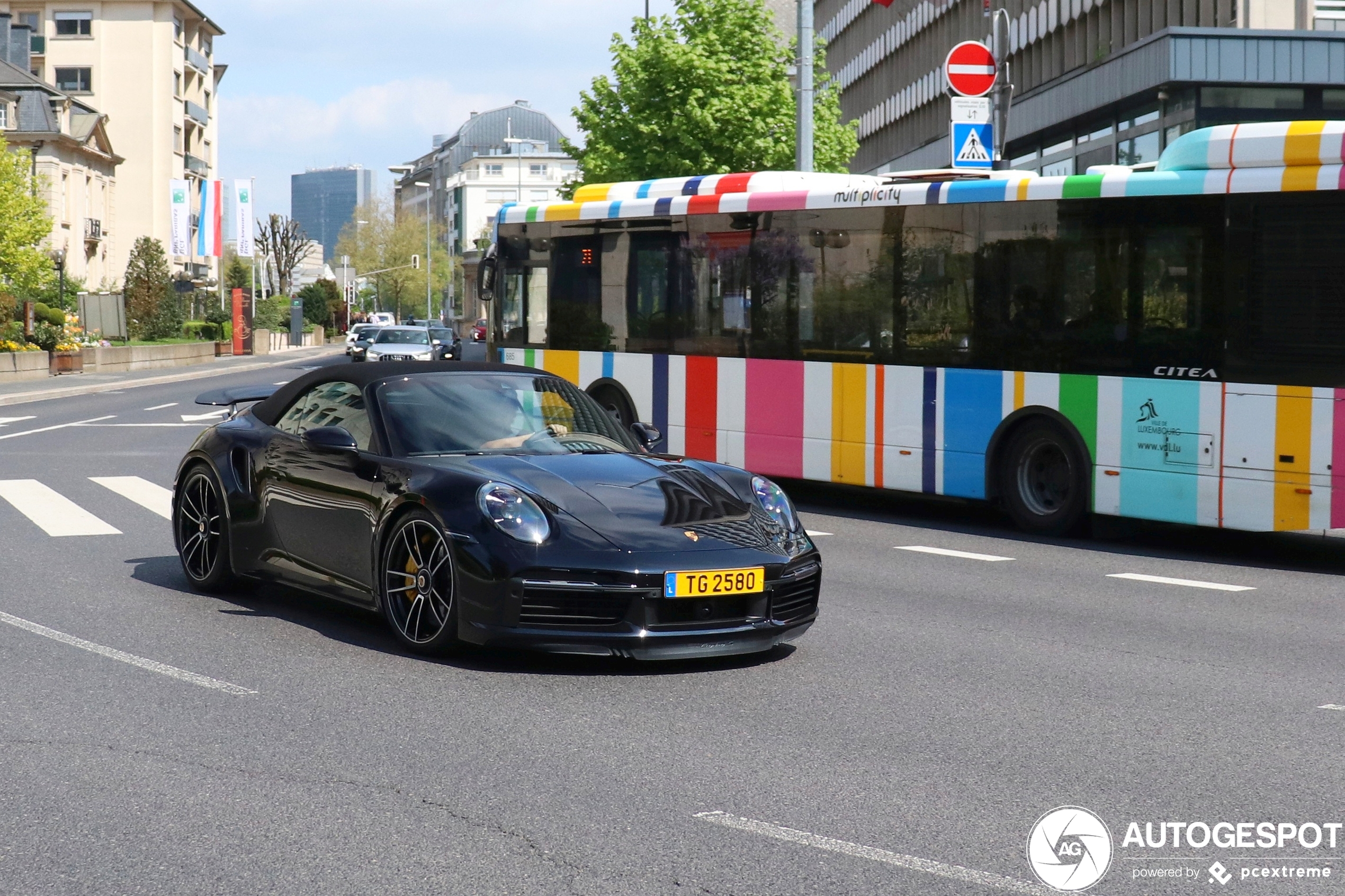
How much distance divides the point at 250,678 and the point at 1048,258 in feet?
25.8

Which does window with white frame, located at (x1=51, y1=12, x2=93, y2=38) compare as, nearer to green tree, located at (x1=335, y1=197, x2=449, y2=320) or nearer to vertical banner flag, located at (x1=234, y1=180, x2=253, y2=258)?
vertical banner flag, located at (x1=234, y1=180, x2=253, y2=258)

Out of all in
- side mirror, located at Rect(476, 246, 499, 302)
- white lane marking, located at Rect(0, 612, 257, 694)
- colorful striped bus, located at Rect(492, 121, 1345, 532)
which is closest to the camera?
white lane marking, located at Rect(0, 612, 257, 694)

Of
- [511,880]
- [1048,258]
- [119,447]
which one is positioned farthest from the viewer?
[119,447]

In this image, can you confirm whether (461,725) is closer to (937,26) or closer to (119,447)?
(119,447)

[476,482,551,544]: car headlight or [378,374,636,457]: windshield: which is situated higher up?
[378,374,636,457]: windshield

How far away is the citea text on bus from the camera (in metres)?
11.7

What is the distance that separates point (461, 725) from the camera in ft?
19.7

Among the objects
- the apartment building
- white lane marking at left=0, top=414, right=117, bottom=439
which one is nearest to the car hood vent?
white lane marking at left=0, top=414, right=117, bottom=439

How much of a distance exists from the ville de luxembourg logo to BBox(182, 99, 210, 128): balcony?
10217cm

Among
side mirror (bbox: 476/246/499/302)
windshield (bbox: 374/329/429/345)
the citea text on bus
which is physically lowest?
the citea text on bus

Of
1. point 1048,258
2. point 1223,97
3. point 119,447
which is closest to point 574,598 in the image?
point 1048,258

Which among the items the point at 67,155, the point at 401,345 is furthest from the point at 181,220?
the point at 401,345

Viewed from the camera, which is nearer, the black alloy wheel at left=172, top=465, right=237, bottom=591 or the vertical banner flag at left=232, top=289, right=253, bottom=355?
the black alloy wheel at left=172, top=465, right=237, bottom=591

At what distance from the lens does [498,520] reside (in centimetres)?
698
